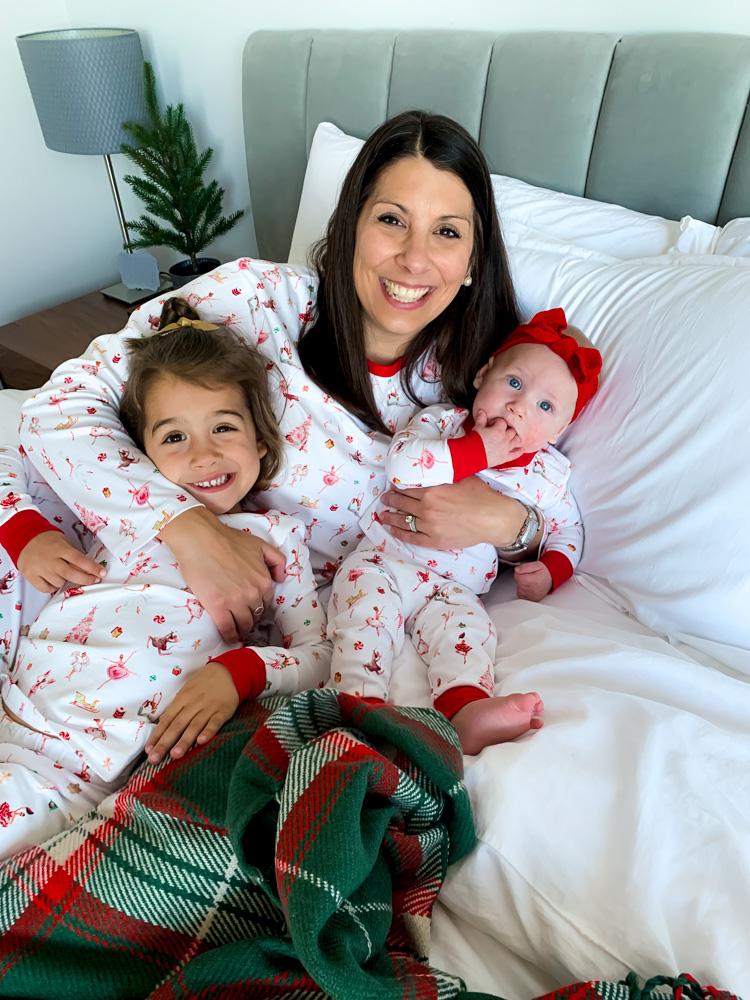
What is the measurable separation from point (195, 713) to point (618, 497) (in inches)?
30.4

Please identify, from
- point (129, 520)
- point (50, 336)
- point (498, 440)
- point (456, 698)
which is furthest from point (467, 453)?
point (50, 336)

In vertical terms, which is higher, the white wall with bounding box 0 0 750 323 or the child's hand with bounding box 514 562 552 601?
the white wall with bounding box 0 0 750 323

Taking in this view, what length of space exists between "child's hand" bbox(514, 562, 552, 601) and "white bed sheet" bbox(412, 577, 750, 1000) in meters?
0.31

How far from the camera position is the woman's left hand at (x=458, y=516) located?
4.10ft

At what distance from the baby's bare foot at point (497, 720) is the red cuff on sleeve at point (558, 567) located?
363 millimetres

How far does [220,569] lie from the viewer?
3.64 feet

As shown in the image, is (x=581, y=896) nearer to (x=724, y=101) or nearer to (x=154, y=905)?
(x=154, y=905)

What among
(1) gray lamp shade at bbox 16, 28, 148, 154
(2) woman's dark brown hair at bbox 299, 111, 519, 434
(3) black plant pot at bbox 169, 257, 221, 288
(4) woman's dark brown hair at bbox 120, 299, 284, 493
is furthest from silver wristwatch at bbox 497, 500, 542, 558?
(1) gray lamp shade at bbox 16, 28, 148, 154

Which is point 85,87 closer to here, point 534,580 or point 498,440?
point 498,440

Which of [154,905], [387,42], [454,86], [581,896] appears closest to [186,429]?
[154,905]

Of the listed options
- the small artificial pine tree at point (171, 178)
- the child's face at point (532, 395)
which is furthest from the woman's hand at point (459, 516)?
the small artificial pine tree at point (171, 178)

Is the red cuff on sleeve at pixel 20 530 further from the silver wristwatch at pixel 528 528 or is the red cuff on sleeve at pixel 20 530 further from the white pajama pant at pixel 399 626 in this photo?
the silver wristwatch at pixel 528 528

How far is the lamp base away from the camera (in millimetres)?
2535

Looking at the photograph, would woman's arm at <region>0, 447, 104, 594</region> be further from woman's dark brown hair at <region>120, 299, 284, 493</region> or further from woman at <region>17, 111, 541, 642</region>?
woman's dark brown hair at <region>120, 299, 284, 493</region>
